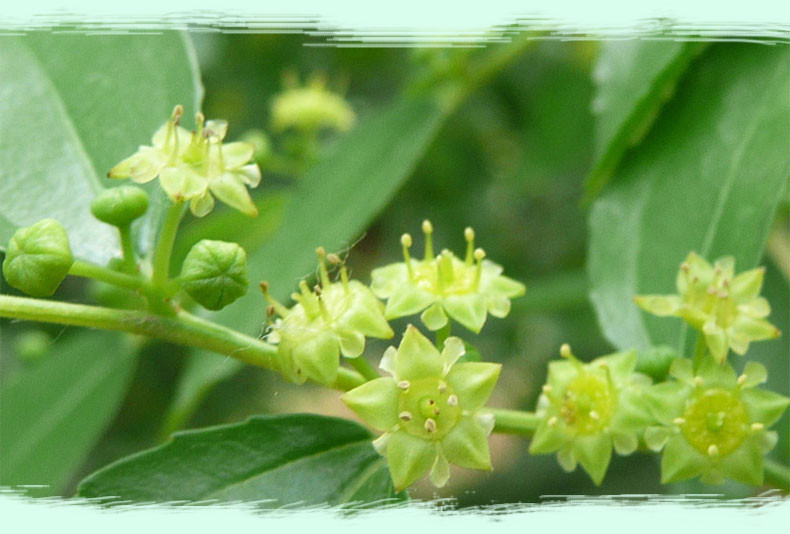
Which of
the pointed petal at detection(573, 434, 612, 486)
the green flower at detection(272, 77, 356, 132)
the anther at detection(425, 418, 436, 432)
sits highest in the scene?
the green flower at detection(272, 77, 356, 132)

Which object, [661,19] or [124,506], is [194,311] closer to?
[124,506]

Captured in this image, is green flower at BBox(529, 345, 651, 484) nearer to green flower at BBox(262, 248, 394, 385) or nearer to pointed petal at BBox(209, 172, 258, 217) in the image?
green flower at BBox(262, 248, 394, 385)

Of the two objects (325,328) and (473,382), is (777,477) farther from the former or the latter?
(325,328)

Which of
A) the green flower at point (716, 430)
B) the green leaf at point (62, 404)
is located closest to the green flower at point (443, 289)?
the green flower at point (716, 430)

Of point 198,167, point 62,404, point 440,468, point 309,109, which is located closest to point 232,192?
point 198,167

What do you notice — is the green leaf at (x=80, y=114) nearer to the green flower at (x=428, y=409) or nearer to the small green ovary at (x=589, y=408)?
the green flower at (x=428, y=409)

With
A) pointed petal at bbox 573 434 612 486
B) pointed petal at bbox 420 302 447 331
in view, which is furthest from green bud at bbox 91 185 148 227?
pointed petal at bbox 573 434 612 486

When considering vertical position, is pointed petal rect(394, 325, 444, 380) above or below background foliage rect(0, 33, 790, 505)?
below
